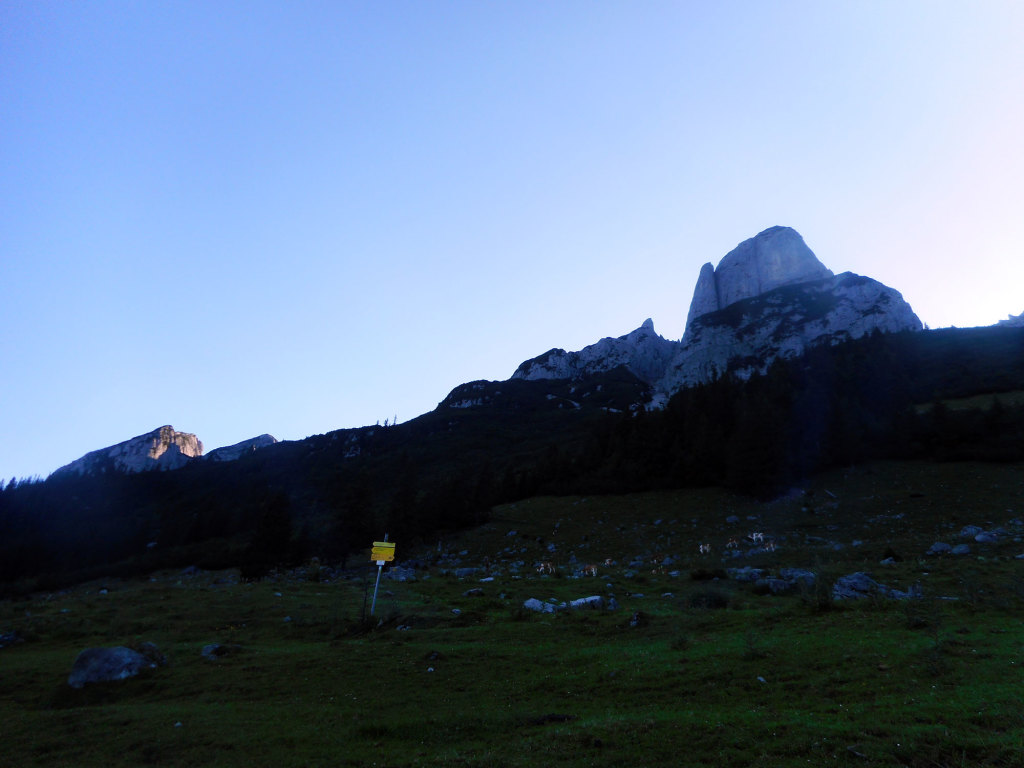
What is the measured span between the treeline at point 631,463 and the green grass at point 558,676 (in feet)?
71.5

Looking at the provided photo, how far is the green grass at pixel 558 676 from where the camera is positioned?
1035 centimetres

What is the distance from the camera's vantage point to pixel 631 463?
2689 inches

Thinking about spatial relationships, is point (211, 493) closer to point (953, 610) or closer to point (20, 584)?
point (20, 584)

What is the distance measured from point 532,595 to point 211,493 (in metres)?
148

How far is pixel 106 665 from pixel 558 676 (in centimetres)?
1548

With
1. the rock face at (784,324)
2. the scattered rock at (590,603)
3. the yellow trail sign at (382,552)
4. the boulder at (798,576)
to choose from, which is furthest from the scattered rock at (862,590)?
the rock face at (784,324)

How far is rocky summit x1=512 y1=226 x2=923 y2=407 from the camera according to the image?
467ft

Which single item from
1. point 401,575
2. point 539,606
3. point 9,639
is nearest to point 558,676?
point 539,606

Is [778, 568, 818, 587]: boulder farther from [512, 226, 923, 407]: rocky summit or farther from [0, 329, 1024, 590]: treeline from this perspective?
[512, 226, 923, 407]: rocky summit

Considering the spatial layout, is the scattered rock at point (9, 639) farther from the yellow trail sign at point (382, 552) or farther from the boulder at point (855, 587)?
the boulder at point (855, 587)

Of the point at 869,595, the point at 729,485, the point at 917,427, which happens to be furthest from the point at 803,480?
the point at 869,595

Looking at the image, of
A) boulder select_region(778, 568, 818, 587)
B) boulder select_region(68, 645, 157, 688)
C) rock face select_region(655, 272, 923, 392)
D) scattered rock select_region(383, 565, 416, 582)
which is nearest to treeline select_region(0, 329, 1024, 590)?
rock face select_region(655, 272, 923, 392)

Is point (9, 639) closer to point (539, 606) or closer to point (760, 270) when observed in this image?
point (539, 606)

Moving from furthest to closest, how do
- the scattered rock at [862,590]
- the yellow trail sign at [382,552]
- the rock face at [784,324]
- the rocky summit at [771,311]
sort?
the rocky summit at [771,311] → the rock face at [784,324] → the yellow trail sign at [382,552] → the scattered rock at [862,590]
